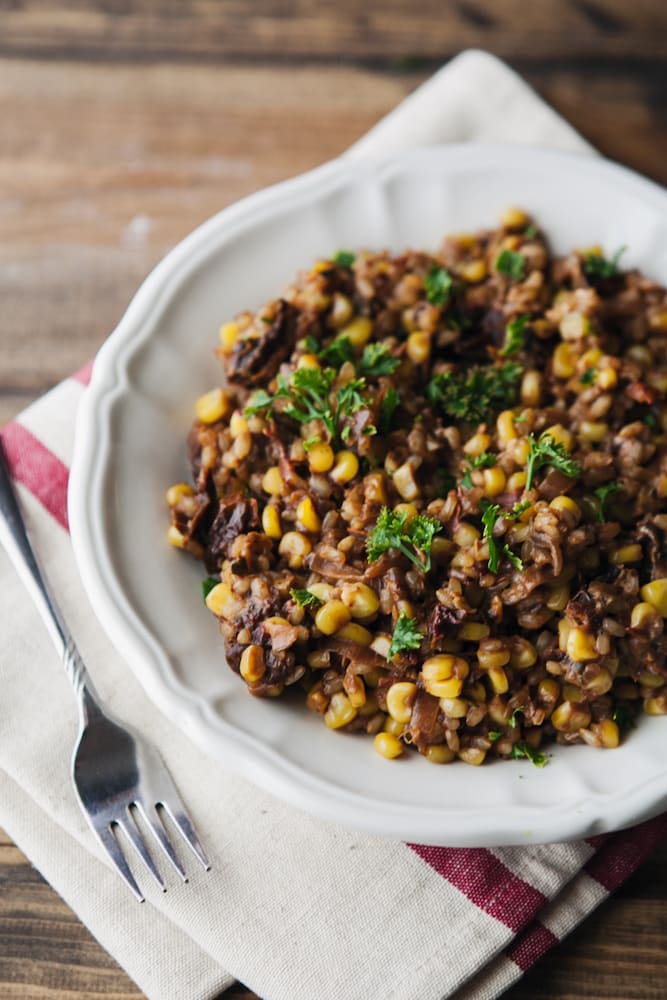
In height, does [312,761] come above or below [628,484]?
below

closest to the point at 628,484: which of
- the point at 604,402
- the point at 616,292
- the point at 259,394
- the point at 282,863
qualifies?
the point at 604,402

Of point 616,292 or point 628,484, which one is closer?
point 628,484

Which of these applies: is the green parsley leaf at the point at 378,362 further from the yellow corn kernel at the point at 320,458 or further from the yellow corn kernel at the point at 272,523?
the yellow corn kernel at the point at 272,523

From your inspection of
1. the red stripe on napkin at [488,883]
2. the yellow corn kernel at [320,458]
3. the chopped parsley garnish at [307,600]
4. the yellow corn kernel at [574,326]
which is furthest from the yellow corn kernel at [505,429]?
the red stripe on napkin at [488,883]

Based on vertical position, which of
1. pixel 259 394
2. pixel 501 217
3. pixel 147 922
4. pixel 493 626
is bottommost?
pixel 147 922

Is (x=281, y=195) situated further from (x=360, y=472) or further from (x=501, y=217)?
(x=360, y=472)

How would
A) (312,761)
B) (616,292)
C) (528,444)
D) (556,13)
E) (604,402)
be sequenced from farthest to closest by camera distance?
(556,13), (616,292), (604,402), (528,444), (312,761)

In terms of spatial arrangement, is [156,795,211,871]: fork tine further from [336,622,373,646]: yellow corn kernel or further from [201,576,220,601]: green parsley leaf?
[336,622,373,646]: yellow corn kernel
